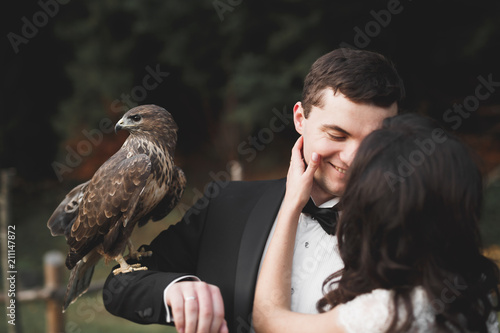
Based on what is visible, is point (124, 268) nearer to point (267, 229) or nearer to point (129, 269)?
point (129, 269)

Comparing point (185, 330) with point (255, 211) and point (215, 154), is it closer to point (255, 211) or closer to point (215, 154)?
point (255, 211)

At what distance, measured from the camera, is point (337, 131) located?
1529 mm

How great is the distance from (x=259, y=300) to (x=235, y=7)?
19.5 feet

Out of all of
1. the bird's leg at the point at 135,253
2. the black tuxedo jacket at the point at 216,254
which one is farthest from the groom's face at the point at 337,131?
the bird's leg at the point at 135,253

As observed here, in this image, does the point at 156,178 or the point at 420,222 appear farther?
the point at 156,178

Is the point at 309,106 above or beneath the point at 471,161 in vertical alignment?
above

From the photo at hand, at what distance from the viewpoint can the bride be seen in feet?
3.89

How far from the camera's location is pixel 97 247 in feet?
5.13

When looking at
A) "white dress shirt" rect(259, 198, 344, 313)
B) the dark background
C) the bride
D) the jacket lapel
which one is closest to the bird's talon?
the jacket lapel

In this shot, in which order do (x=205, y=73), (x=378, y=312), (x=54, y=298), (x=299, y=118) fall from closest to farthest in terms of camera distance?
(x=378, y=312)
(x=299, y=118)
(x=54, y=298)
(x=205, y=73)

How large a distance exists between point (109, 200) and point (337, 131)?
80 cm

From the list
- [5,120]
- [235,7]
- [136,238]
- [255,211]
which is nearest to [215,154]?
[136,238]

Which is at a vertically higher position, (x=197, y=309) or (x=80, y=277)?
(x=80, y=277)

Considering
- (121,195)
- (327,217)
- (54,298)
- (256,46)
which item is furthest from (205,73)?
(121,195)
